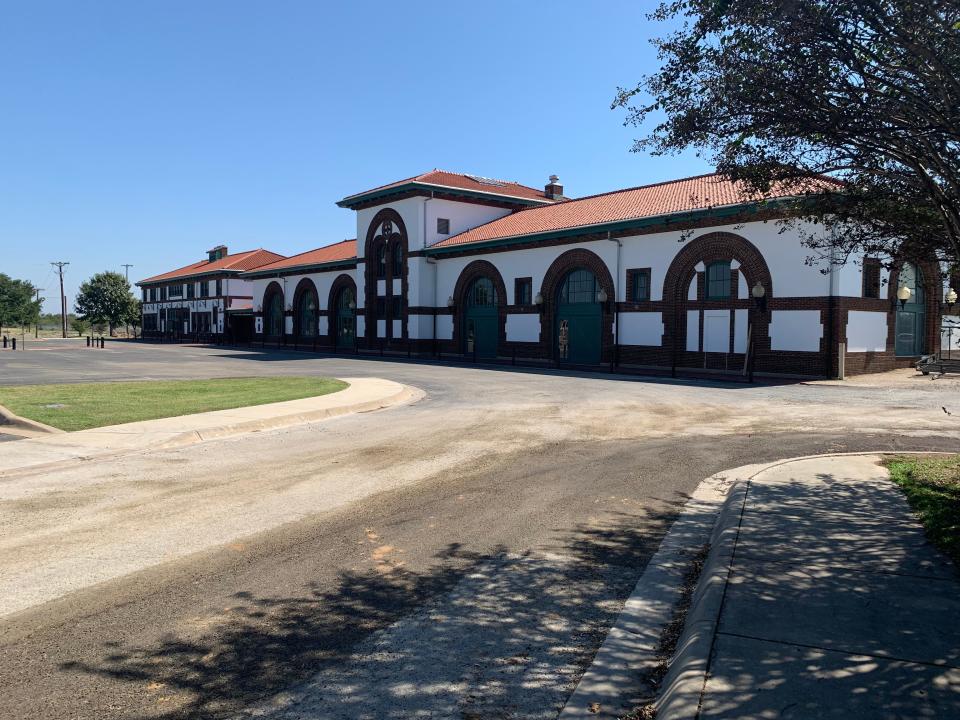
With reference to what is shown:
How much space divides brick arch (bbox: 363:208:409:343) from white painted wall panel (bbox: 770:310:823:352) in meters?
24.0

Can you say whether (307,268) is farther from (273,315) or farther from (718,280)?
(718,280)

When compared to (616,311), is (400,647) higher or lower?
lower

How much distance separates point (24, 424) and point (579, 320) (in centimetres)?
2602

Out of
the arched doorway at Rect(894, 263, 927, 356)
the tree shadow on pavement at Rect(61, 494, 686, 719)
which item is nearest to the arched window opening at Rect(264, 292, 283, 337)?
the arched doorway at Rect(894, 263, 927, 356)

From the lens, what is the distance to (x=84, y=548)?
236 inches

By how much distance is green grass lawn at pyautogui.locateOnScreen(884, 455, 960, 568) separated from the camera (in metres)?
5.88

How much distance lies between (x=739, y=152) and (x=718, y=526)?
3748 mm

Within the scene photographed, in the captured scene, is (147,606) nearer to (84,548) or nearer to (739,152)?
(84,548)

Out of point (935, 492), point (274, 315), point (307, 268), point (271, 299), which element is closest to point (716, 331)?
point (935, 492)

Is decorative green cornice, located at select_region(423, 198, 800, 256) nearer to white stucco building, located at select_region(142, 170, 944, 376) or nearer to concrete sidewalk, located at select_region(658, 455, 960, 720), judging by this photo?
white stucco building, located at select_region(142, 170, 944, 376)

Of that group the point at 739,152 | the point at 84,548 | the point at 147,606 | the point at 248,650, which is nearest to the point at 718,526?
the point at 739,152

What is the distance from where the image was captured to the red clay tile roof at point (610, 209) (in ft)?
99.2

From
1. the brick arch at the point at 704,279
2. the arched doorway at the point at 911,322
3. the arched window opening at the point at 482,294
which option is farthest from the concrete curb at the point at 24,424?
the arched window opening at the point at 482,294

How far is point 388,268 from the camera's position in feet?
153
